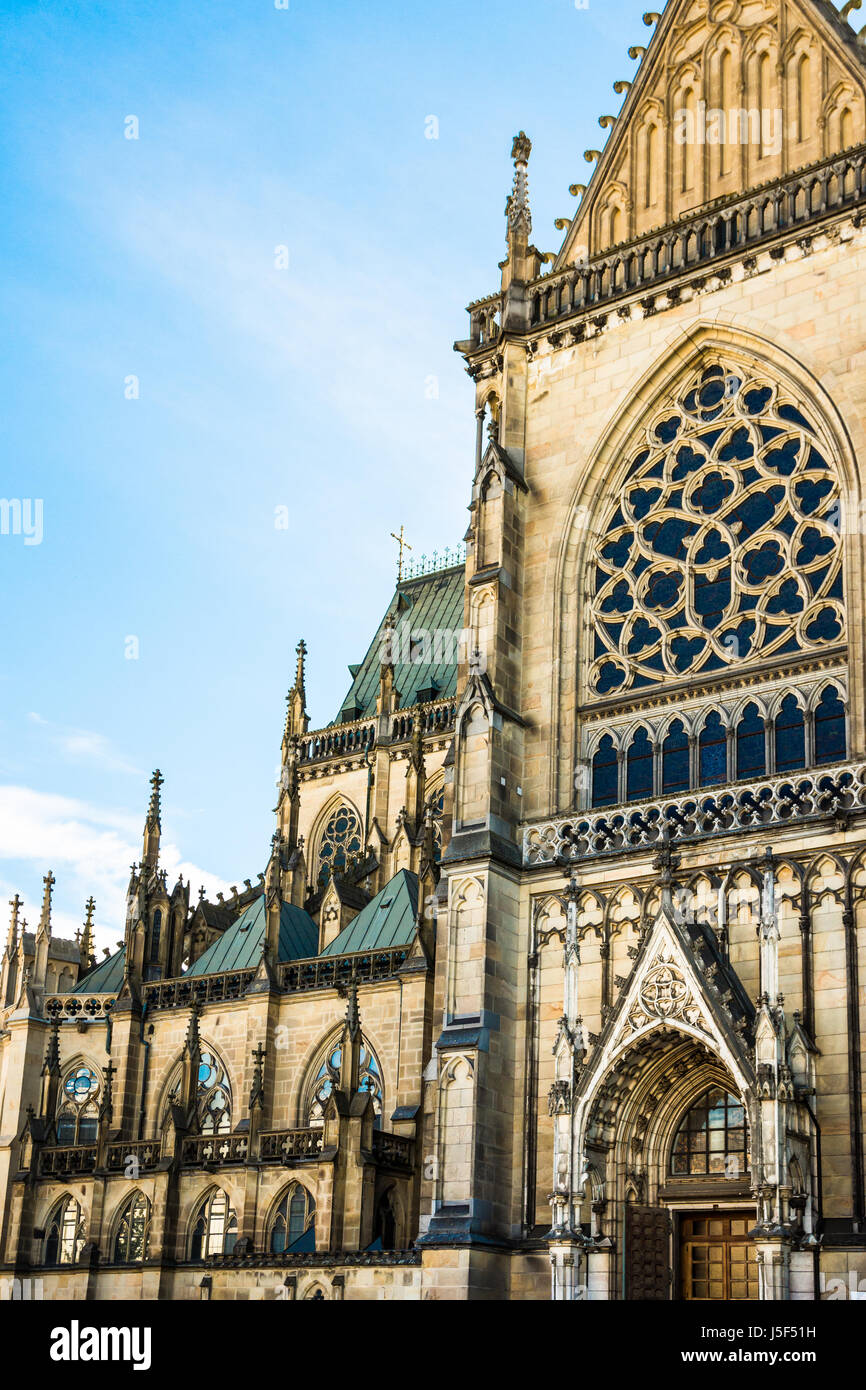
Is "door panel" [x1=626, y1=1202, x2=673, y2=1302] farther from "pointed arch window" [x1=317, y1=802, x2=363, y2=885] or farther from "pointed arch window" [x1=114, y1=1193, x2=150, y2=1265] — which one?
"pointed arch window" [x1=317, y1=802, x2=363, y2=885]

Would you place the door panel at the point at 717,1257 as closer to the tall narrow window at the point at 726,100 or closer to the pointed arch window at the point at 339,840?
the tall narrow window at the point at 726,100

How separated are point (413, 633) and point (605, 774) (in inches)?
1109

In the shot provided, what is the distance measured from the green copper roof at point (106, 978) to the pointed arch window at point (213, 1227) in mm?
9437

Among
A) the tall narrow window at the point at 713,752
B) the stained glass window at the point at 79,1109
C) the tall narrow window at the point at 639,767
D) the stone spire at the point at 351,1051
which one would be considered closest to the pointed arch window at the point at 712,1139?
the tall narrow window at the point at 713,752

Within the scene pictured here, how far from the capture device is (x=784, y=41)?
2847cm

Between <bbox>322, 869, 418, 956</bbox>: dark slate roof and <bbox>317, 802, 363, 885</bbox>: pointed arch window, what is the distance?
928 cm

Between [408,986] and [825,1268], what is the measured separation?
14192mm

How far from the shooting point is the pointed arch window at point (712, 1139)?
23109 mm

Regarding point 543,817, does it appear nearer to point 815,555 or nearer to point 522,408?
point 815,555

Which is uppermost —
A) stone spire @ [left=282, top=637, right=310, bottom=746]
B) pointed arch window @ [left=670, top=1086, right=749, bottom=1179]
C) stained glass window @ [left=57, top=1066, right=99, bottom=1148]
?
stone spire @ [left=282, top=637, right=310, bottom=746]

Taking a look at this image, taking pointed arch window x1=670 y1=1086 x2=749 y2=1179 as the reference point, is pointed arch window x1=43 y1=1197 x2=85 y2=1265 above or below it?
below

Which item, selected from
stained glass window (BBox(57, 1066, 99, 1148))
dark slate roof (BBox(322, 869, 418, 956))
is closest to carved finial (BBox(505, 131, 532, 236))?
dark slate roof (BBox(322, 869, 418, 956))

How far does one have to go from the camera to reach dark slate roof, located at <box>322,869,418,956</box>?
36.4 meters
